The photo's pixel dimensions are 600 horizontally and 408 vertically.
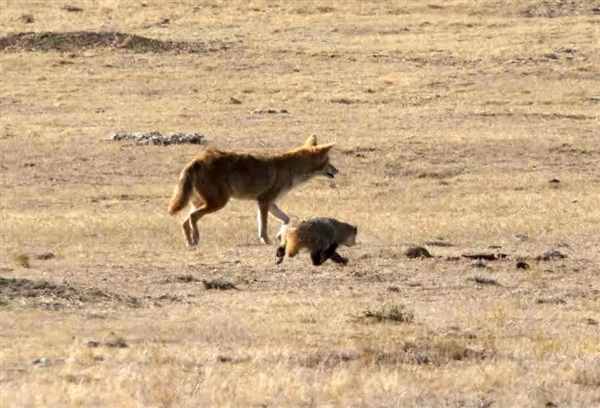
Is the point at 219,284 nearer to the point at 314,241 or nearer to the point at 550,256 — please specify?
the point at 314,241

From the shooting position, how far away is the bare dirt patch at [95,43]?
42.7m

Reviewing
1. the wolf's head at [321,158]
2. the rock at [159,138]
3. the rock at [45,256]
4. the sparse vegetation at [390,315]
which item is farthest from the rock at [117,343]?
the rock at [159,138]

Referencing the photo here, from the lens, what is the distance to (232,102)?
34.3 metres

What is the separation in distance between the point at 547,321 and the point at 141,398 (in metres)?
4.84

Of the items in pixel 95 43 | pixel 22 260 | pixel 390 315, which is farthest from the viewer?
pixel 95 43

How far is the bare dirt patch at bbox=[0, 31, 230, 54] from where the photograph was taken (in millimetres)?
42656

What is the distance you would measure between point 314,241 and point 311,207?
604cm

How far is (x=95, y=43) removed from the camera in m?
43.3

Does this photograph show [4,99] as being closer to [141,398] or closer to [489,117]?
[489,117]

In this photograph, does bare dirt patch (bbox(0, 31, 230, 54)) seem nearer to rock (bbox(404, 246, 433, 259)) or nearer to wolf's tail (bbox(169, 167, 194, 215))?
wolf's tail (bbox(169, 167, 194, 215))

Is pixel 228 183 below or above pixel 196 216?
above

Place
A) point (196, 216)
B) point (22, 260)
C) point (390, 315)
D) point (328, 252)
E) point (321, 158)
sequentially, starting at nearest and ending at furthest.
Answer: point (390, 315) < point (22, 260) < point (328, 252) < point (196, 216) < point (321, 158)

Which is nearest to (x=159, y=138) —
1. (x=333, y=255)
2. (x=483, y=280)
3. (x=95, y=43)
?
(x=333, y=255)

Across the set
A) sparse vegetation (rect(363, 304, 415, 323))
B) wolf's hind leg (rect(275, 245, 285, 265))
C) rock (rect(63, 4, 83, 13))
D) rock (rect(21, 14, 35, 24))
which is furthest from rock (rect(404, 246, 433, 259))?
rock (rect(63, 4, 83, 13))
